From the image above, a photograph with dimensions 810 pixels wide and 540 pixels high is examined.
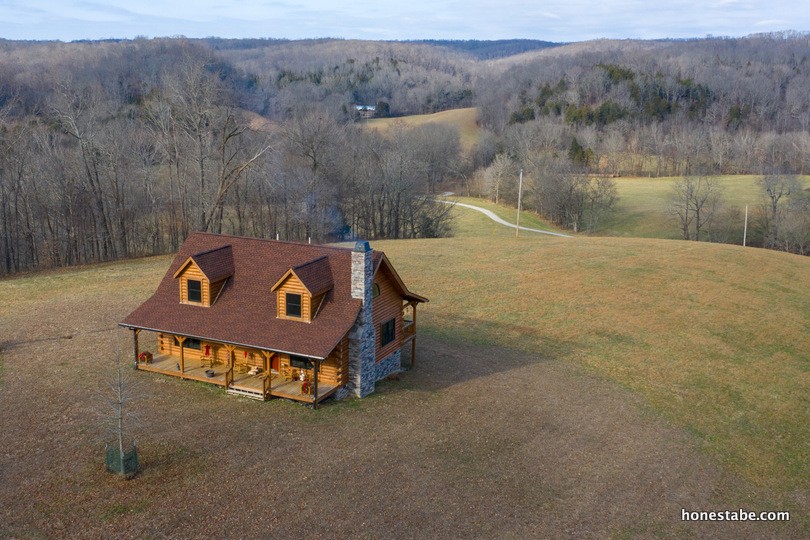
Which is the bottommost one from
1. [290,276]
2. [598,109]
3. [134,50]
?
[290,276]

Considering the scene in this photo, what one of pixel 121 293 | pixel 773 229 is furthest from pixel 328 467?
pixel 773 229

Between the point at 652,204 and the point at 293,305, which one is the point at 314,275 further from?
the point at 652,204

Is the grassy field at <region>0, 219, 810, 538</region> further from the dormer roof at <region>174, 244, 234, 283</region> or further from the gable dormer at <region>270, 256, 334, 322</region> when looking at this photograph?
the dormer roof at <region>174, 244, 234, 283</region>

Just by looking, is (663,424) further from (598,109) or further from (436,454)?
(598,109)

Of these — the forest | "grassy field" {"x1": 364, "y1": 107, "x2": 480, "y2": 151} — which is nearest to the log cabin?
the forest

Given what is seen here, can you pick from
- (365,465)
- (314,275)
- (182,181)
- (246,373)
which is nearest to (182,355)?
(246,373)

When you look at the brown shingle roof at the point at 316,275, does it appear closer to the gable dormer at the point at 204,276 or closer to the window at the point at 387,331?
the window at the point at 387,331

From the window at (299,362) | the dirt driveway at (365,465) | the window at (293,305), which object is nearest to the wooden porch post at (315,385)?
the dirt driveway at (365,465)
